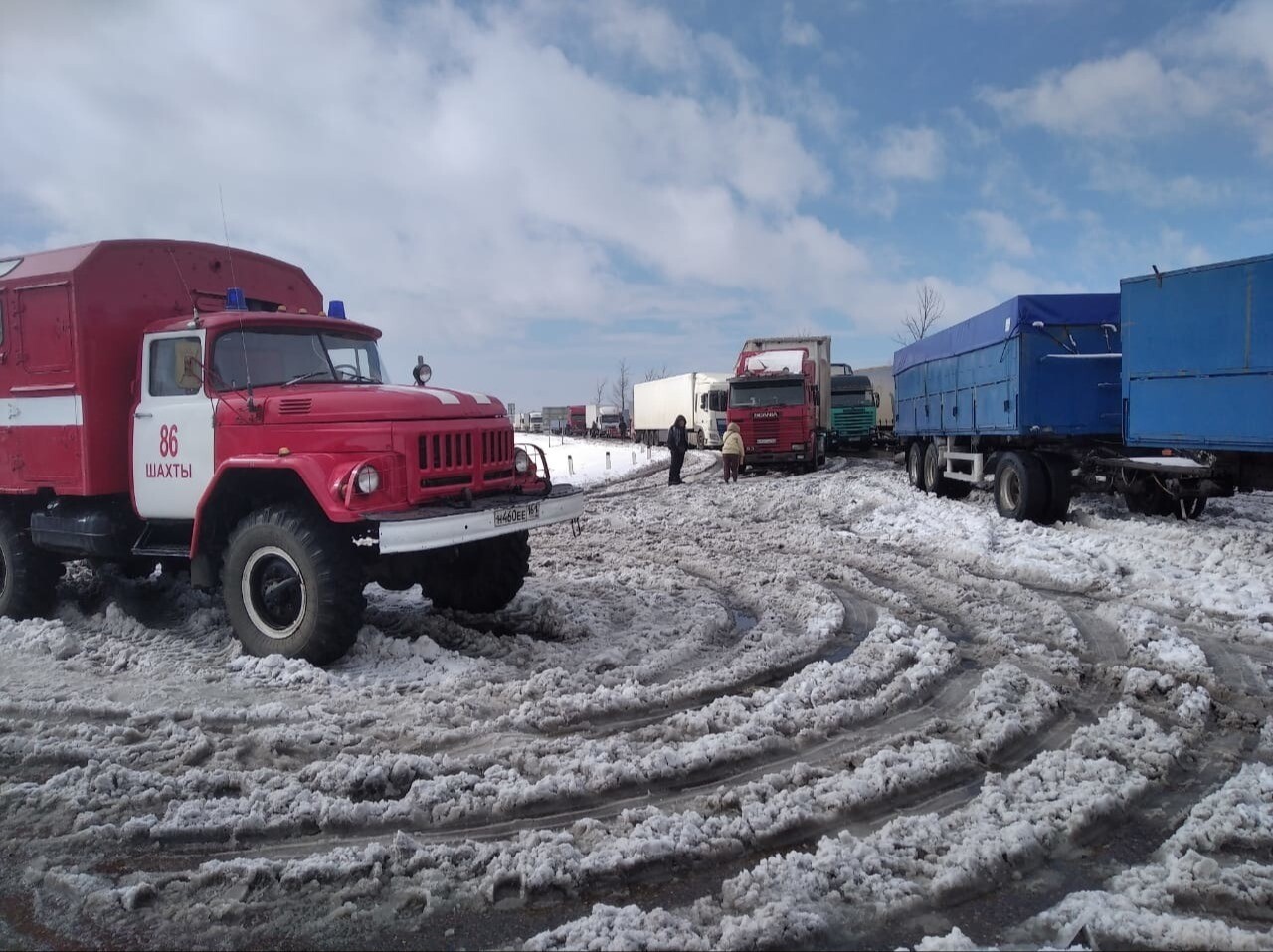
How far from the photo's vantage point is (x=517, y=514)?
5.74 m

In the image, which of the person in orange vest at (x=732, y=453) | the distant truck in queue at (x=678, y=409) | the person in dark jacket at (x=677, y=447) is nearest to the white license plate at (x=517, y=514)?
the person in dark jacket at (x=677, y=447)

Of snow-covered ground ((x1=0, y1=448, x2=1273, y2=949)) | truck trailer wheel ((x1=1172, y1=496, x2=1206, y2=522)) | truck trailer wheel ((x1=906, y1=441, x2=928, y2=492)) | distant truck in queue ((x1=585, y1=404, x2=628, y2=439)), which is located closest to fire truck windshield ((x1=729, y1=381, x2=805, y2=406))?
truck trailer wheel ((x1=906, y1=441, x2=928, y2=492))

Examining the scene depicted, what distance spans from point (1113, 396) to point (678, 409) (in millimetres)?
31514

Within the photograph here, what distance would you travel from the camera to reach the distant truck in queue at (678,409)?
3608 centimetres

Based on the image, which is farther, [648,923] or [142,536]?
[142,536]

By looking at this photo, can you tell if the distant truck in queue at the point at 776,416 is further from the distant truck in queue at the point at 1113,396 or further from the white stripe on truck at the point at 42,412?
the white stripe on truck at the point at 42,412

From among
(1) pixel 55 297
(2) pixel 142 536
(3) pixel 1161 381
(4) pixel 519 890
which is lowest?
(4) pixel 519 890

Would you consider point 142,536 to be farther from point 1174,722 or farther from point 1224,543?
point 1224,543

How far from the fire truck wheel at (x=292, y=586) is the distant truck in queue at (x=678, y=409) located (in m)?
26.6

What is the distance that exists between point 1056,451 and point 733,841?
10.0 m

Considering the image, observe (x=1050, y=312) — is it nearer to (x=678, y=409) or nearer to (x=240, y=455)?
(x=240, y=455)

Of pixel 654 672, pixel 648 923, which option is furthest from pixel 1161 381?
pixel 648 923

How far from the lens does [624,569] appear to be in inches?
356

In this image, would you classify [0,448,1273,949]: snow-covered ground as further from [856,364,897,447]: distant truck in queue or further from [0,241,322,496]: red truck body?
[856,364,897,447]: distant truck in queue
